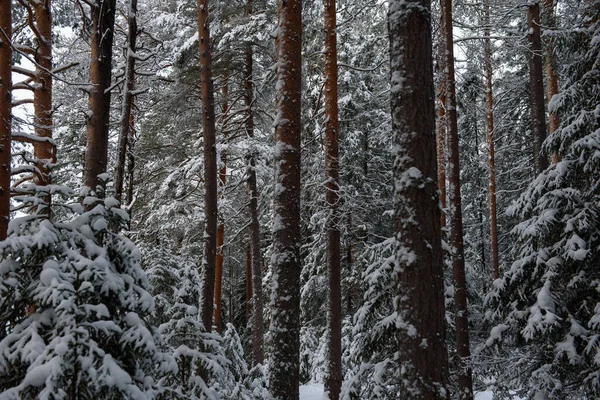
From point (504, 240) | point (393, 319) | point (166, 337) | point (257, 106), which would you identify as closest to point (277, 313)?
point (166, 337)

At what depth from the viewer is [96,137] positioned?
500 centimetres

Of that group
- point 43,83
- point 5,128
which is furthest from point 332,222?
point 5,128

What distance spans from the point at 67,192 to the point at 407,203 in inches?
121

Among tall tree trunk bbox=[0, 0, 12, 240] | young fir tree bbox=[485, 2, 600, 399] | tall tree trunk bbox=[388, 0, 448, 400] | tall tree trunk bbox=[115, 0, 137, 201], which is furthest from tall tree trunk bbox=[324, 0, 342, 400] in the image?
tall tree trunk bbox=[0, 0, 12, 240]

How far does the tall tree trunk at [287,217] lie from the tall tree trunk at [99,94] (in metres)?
2.42

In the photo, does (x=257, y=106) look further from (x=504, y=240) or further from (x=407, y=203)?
(x=504, y=240)

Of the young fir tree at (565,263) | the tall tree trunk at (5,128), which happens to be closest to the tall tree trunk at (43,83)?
the tall tree trunk at (5,128)

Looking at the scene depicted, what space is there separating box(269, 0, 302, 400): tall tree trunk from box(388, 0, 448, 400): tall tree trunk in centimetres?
217

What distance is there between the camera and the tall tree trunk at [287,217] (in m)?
6.03

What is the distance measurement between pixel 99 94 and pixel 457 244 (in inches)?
338

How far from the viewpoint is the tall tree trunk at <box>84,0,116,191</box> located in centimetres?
498

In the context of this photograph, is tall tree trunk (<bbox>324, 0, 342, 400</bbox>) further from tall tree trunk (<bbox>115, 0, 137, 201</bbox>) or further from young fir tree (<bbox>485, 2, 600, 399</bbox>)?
tall tree trunk (<bbox>115, 0, 137, 201</bbox>)

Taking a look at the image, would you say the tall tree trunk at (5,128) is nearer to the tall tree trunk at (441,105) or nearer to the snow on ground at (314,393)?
the tall tree trunk at (441,105)

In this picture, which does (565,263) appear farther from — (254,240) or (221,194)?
(221,194)
